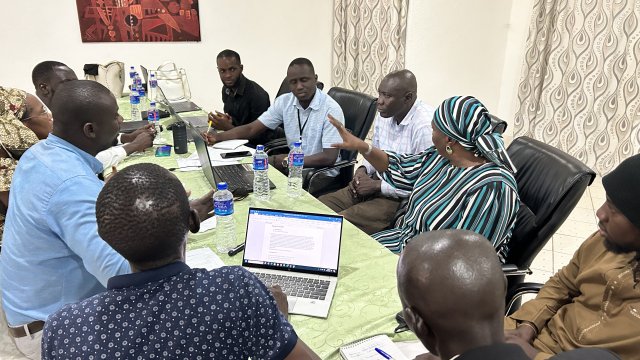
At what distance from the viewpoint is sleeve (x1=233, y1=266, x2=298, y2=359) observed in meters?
0.87

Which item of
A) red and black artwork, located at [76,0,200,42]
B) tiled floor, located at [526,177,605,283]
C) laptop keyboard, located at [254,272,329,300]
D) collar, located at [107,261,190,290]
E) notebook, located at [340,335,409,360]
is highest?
red and black artwork, located at [76,0,200,42]

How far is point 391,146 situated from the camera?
2732 millimetres

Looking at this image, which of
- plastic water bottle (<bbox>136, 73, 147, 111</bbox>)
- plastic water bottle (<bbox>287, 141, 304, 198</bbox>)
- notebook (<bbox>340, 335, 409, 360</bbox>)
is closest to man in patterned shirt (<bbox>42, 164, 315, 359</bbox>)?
notebook (<bbox>340, 335, 409, 360</bbox>)

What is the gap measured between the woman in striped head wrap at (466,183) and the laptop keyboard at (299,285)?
0.61 m

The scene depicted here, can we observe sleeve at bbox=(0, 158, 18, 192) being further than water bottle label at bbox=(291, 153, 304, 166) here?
No

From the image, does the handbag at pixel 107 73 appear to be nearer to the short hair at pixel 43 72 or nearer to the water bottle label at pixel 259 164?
the short hair at pixel 43 72

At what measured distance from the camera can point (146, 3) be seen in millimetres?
4473

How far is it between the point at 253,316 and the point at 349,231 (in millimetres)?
942

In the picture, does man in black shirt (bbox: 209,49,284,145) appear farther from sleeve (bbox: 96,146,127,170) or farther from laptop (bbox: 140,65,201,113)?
sleeve (bbox: 96,146,127,170)

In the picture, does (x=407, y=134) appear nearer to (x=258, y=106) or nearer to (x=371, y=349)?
(x=258, y=106)

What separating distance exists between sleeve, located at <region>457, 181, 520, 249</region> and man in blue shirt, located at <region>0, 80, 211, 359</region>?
1.19 meters

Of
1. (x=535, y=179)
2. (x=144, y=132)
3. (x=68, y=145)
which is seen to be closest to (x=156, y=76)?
(x=144, y=132)

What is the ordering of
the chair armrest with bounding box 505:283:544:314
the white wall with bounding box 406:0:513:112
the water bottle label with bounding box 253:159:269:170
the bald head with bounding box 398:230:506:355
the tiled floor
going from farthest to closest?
1. the white wall with bounding box 406:0:513:112
2. the tiled floor
3. the water bottle label with bounding box 253:159:269:170
4. the chair armrest with bounding box 505:283:544:314
5. the bald head with bounding box 398:230:506:355

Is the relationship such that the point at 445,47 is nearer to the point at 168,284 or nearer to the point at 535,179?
the point at 535,179
